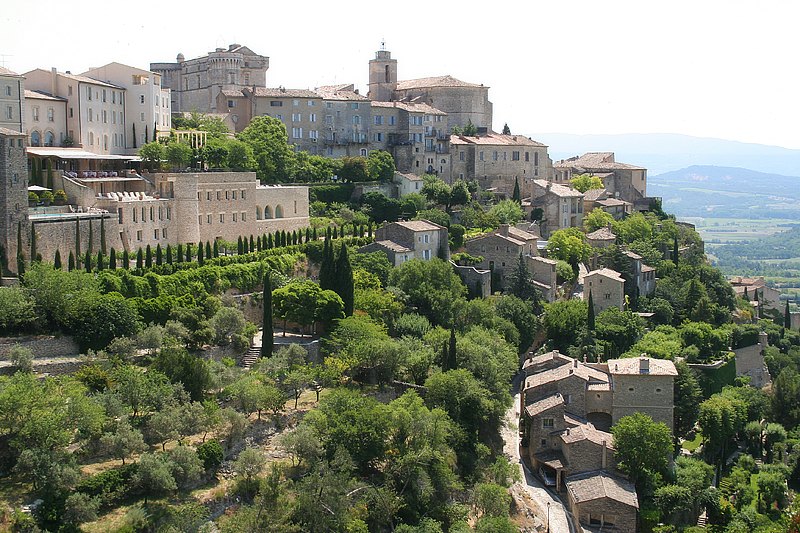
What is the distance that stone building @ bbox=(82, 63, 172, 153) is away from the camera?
59.4 metres

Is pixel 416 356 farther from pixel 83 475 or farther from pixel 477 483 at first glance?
pixel 83 475

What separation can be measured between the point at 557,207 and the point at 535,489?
35.7 meters

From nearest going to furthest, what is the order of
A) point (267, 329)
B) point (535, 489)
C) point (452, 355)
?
1. point (267, 329)
2. point (535, 489)
3. point (452, 355)

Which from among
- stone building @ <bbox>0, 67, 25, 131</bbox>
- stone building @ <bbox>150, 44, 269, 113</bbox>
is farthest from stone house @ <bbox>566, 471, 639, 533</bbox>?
stone building @ <bbox>150, 44, 269, 113</bbox>

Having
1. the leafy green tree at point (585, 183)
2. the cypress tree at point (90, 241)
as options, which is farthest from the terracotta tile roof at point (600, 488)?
the leafy green tree at point (585, 183)

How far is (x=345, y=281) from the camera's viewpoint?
157 ft

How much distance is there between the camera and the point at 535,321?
56594mm

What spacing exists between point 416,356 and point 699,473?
13427 mm

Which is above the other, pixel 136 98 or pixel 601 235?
pixel 136 98

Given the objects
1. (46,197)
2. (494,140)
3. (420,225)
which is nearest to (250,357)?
(46,197)

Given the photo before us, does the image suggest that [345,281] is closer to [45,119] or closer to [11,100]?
[11,100]

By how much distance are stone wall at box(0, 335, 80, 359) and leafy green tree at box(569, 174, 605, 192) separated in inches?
2110

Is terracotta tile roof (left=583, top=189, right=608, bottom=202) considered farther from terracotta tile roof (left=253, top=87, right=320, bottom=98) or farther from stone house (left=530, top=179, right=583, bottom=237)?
terracotta tile roof (left=253, top=87, right=320, bottom=98)

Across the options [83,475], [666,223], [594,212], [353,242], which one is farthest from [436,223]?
[83,475]
